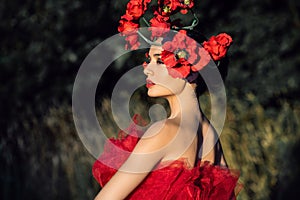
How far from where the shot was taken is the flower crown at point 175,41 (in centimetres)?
349

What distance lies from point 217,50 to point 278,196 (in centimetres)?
201

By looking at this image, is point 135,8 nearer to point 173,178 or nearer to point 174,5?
point 174,5

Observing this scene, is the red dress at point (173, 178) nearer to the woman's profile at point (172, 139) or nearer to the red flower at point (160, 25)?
the woman's profile at point (172, 139)

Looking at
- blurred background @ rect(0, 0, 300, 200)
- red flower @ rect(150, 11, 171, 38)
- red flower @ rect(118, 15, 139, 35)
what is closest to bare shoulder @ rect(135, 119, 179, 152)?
red flower @ rect(150, 11, 171, 38)

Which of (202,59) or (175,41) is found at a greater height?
(175,41)

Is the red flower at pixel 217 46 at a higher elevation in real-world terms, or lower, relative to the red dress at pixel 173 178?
higher

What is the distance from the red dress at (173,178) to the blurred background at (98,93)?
1779 mm

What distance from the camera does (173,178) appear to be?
3391 mm

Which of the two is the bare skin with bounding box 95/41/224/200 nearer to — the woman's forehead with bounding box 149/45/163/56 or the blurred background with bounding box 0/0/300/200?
the woman's forehead with bounding box 149/45/163/56

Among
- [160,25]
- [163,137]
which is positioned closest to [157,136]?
[163,137]

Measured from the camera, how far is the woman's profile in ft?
11.0

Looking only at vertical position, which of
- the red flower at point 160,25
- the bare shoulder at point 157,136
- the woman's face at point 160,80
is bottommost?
the bare shoulder at point 157,136

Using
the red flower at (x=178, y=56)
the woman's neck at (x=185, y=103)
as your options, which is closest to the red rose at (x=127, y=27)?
the red flower at (x=178, y=56)

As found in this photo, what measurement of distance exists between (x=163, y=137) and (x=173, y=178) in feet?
0.63
